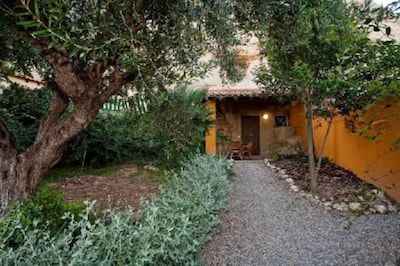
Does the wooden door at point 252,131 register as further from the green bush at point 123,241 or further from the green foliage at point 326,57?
the green bush at point 123,241

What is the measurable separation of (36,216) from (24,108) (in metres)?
7.11

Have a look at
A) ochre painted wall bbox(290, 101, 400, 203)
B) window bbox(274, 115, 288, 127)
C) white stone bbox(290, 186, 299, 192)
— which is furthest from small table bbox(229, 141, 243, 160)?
white stone bbox(290, 186, 299, 192)

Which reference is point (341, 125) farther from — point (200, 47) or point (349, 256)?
point (200, 47)

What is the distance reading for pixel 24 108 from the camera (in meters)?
10.6

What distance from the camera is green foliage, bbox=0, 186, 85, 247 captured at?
12.6ft

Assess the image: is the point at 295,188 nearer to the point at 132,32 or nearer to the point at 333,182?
the point at 333,182

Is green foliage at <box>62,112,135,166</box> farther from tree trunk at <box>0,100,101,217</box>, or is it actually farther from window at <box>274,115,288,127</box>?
window at <box>274,115,288,127</box>

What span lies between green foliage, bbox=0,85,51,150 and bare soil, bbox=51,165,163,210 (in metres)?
1.84

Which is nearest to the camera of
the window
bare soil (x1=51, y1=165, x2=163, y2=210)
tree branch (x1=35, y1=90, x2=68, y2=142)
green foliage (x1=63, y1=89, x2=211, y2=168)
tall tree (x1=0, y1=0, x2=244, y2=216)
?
tall tree (x1=0, y1=0, x2=244, y2=216)

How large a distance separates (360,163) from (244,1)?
Answer: 7.75 metres

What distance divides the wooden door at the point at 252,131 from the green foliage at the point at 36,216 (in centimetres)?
1467

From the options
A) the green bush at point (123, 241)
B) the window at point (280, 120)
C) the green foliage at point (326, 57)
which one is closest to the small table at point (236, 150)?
the window at point (280, 120)

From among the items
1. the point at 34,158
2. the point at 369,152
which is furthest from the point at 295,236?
the point at 369,152

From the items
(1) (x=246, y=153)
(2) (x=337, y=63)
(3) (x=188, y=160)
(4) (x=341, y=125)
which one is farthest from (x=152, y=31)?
(1) (x=246, y=153)
